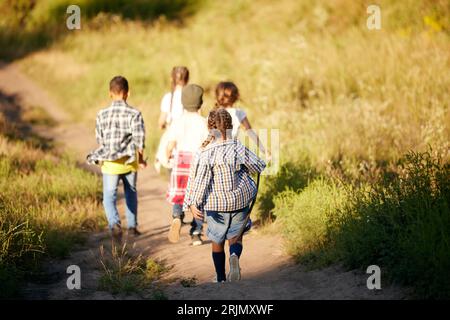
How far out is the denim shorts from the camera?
546cm

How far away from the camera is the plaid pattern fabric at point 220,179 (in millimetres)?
5371

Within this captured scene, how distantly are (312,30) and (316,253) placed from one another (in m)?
11.9

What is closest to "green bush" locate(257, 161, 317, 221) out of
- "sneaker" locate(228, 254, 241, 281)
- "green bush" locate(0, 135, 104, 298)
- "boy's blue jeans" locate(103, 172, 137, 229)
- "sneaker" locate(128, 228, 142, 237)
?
"sneaker" locate(128, 228, 142, 237)

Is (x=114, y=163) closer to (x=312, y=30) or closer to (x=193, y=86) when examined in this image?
(x=193, y=86)

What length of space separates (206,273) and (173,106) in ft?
7.78

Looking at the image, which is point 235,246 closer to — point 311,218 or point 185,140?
point 311,218

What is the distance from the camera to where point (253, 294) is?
16.0ft

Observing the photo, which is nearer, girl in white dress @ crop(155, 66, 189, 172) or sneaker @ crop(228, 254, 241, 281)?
sneaker @ crop(228, 254, 241, 281)

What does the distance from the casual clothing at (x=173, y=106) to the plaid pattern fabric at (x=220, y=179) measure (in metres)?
2.28

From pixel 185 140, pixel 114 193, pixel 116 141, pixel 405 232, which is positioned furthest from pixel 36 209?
pixel 405 232

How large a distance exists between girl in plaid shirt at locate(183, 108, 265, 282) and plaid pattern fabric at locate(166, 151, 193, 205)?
143cm

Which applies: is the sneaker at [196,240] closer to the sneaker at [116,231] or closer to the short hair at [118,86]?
the sneaker at [116,231]

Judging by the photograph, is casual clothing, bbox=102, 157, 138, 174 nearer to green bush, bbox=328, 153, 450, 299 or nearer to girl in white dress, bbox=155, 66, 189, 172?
girl in white dress, bbox=155, 66, 189, 172
